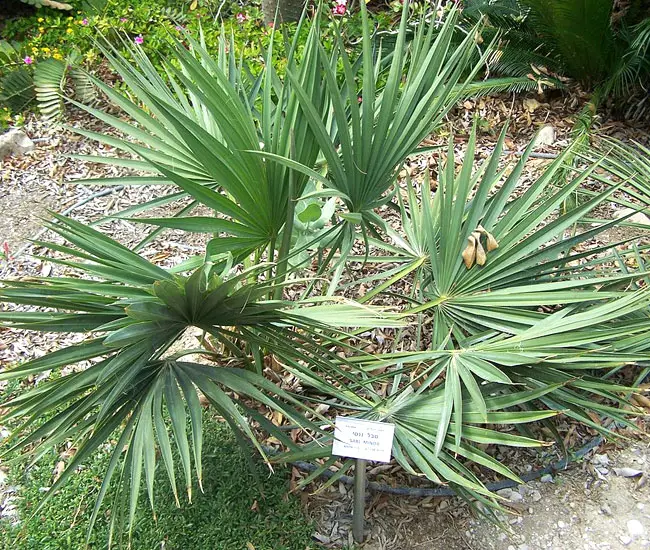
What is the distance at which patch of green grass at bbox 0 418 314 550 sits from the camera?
2344 millimetres

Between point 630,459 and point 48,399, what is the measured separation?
2.19m

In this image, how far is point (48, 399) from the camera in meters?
1.82

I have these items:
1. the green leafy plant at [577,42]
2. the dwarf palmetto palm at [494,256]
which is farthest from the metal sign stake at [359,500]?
the green leafy plant at [577,42]

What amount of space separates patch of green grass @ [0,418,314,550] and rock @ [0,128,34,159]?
2225 millimetres

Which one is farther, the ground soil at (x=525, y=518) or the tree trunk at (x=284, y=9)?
the tree trunk at (x=284, y=9)

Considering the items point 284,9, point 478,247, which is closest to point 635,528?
point 478,247

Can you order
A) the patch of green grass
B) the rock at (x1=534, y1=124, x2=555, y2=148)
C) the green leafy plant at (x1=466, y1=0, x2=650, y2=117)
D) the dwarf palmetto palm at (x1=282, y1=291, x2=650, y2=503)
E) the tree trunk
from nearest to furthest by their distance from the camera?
the dwarf palmetto palm at (x1=282, y1=291, x2=650, y2=503) → the patch of green grass → the green leafy plant at (x1=466, y1=0, x2=650, y2=117) → the rock at (x1=534, y1=124, x2=555, y2=148) → the tree trunk

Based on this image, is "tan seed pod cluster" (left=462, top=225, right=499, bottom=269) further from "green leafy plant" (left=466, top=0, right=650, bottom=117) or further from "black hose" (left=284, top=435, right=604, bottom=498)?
"green leafy plant" (left=466, top=0, right=650, bottom=117)

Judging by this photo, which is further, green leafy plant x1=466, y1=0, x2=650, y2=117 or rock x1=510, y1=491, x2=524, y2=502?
green leafy plant x1=466, y1=0, x2=650, y2=117

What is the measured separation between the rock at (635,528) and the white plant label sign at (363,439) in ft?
3.76

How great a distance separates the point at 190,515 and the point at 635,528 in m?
1.63

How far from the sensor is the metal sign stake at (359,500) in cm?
209

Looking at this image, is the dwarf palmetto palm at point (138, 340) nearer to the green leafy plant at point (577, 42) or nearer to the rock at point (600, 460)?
the rock at point (600, 460)

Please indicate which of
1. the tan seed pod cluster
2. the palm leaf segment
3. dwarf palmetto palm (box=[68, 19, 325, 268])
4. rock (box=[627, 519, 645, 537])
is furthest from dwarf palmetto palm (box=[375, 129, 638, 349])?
rock (box=[627, 519, 645, 537])
